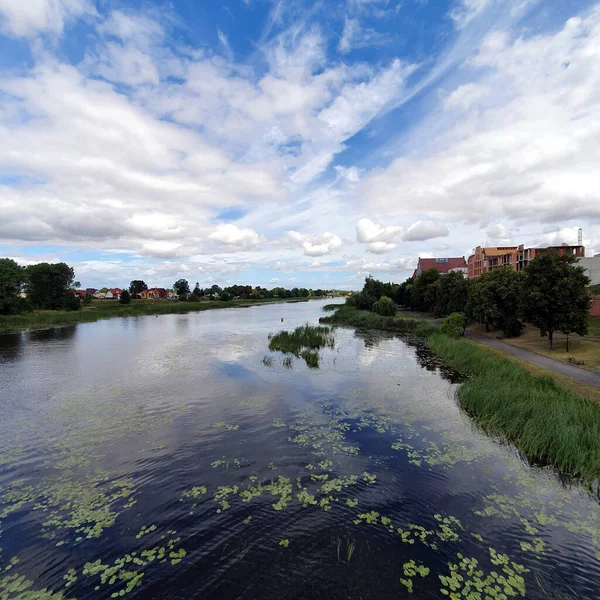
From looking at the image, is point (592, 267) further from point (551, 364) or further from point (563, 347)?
point (551, 364)

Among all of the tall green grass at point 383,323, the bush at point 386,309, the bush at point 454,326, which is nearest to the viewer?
the bush at point 454,326

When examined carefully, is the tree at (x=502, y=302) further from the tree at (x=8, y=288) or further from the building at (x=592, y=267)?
the tree at (x=8, y=288)

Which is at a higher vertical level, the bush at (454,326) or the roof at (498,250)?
the roof at (498,250)

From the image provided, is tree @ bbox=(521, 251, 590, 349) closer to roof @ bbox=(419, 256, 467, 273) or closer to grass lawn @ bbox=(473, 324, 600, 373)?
grass lawn @ bbox=(473, 324, 600, 373)

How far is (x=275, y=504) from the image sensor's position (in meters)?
9.52

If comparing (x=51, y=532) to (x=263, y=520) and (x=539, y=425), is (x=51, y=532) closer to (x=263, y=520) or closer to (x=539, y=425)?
(x=263, y=520)

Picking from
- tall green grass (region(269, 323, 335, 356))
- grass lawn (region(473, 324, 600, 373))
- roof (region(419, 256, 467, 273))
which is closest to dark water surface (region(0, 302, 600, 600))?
tall green grass (region(269, 323, 335, 356))

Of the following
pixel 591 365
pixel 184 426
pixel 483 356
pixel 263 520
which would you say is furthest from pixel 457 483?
pixel 591 365

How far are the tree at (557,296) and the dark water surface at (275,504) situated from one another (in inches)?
703

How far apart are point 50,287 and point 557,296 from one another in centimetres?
10649

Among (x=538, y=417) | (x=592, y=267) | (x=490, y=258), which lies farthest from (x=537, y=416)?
(x=490, y=258)

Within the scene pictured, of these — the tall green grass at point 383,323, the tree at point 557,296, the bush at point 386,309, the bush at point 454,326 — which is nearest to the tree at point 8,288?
the tall green grass at point 383,323

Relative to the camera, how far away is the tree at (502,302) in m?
38.9

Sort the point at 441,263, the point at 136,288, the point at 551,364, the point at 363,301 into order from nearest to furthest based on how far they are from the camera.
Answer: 1. the point at 551,364
2. the point at 363,301
3. the point at 441,263
4. the point at 136,288
